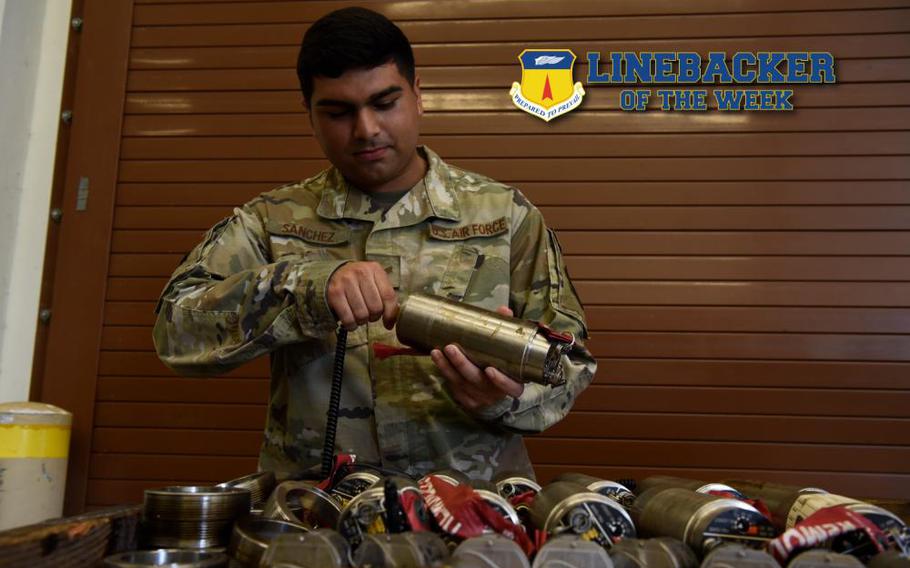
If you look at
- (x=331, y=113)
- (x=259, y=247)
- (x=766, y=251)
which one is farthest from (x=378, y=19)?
(x=766, y=251)

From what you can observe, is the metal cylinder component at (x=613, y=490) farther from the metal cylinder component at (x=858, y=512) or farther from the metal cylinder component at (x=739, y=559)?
the metal cylinder component at (x=739, y=559)

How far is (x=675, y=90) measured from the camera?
3.64m

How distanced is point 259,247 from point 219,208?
1.88 meters

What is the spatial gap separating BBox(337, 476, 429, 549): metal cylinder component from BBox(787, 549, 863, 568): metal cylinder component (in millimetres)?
481

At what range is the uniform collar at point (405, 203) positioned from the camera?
2.08 m

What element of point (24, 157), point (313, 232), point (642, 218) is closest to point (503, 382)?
point (313, 232)

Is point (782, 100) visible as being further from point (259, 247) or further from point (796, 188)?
point (259, 247)

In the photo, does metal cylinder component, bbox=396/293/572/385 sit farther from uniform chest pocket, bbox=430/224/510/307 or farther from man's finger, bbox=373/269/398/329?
uniform chest pocket, bbox=430/224/510/307

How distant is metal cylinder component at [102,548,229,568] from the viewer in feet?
3.26

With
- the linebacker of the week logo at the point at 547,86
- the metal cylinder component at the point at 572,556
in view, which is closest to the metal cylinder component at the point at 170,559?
A: the metal cylinder component at the point at 572,556

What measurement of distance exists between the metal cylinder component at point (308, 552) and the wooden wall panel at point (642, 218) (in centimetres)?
268

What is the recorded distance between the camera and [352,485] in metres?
1.37

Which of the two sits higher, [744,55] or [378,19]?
[744,55]

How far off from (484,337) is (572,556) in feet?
1.99
